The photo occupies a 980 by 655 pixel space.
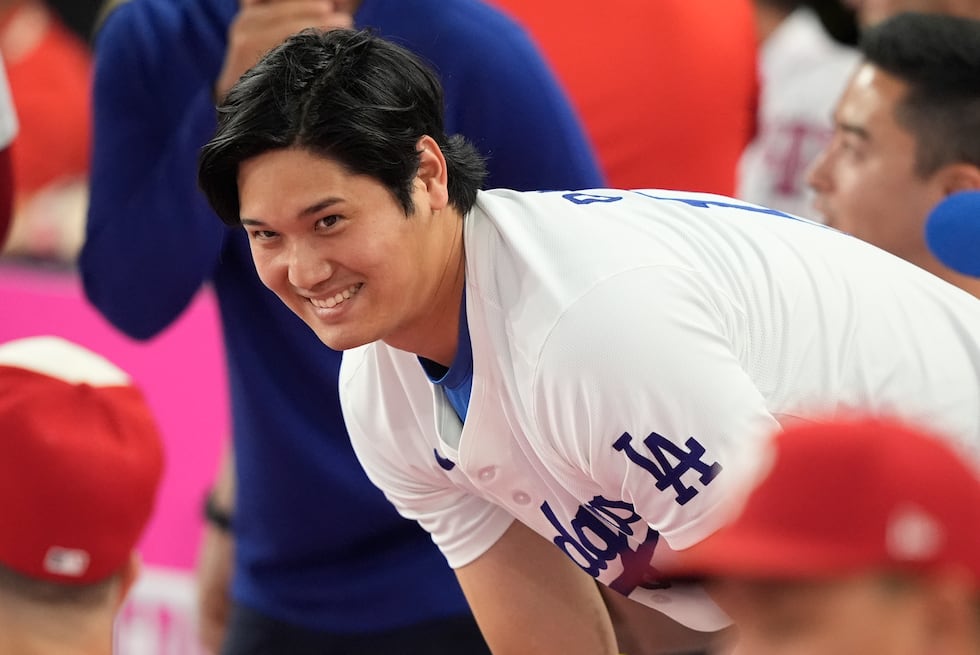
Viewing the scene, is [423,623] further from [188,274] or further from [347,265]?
[347,265]

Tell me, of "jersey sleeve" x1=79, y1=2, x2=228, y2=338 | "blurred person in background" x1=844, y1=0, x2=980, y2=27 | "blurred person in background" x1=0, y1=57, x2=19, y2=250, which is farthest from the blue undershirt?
"blurred person in background" x1=844, y1=0, x2=980, y2=27

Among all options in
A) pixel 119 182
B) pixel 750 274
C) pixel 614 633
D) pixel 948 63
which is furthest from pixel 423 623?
pixel 948 63

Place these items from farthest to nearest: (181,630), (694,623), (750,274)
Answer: (181,630) → (694,623) → (750,274)

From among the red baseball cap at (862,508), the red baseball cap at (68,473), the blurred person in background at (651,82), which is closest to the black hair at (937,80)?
the blurred person in background at (651,82)

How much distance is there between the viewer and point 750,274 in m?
1.71

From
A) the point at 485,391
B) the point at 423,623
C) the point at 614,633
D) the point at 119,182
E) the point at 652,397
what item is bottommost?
the point at 423,623

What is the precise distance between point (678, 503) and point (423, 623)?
3.04 ft

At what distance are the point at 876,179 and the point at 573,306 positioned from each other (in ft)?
3.77

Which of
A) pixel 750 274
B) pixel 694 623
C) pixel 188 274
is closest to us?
pixel 750 274

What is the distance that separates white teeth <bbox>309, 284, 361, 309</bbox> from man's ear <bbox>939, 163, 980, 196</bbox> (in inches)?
46.4

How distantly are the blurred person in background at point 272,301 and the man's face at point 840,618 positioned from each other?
1.30 m

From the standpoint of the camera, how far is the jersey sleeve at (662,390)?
158 centimetres

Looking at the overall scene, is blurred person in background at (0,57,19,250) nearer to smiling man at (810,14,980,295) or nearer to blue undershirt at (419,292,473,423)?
blue undershirt at (419,292,473,423)

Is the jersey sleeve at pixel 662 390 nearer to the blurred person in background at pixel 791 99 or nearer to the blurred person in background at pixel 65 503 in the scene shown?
the blurred person in background at pixel 65 503
